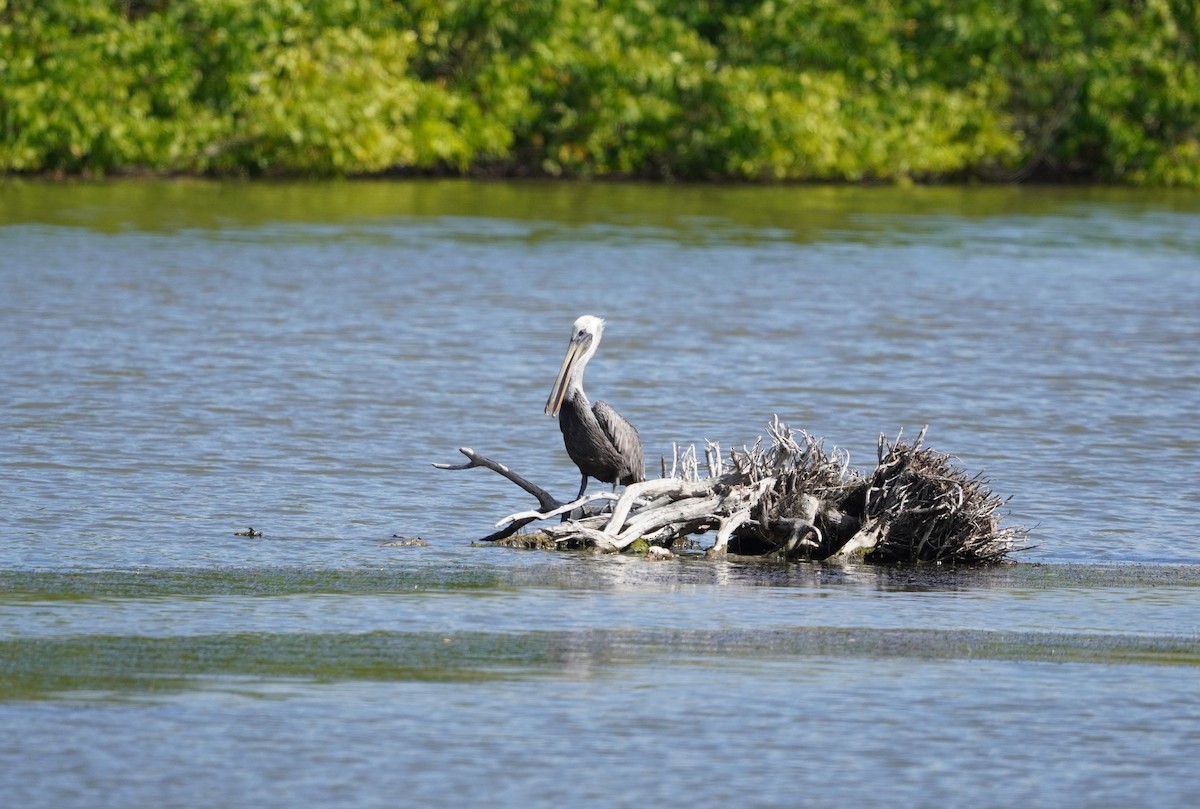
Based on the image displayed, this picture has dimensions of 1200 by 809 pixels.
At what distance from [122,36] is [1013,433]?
2508 centimetres

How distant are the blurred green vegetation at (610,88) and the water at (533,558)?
1088 cm

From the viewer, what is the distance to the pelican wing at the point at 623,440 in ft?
31.8

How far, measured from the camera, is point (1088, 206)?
37.8m

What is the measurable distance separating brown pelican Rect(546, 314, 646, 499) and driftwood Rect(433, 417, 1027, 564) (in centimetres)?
15

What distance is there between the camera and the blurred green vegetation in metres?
36.3

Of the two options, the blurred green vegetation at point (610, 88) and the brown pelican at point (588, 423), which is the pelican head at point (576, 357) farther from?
the blurred green vegetation at point (610, 88)

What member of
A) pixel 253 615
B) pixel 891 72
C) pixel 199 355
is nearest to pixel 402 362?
pixel 199 355

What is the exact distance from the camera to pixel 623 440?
31.9 feet

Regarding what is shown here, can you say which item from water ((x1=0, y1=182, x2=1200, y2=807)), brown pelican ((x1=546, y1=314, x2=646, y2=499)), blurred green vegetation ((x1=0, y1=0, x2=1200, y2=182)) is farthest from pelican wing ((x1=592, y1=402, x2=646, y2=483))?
blurred green vegetation ((x1=0, y1=0, x2=1200, y2=182))

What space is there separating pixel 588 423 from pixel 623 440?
0.61ft

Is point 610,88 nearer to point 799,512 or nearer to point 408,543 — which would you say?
point 408,543

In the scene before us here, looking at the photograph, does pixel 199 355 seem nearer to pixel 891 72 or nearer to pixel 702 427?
pixel 702 427

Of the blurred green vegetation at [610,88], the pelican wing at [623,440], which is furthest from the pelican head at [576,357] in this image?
the blurred green vegetation at [610,88]

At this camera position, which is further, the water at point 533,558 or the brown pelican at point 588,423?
the brown pelican at point 588,423
